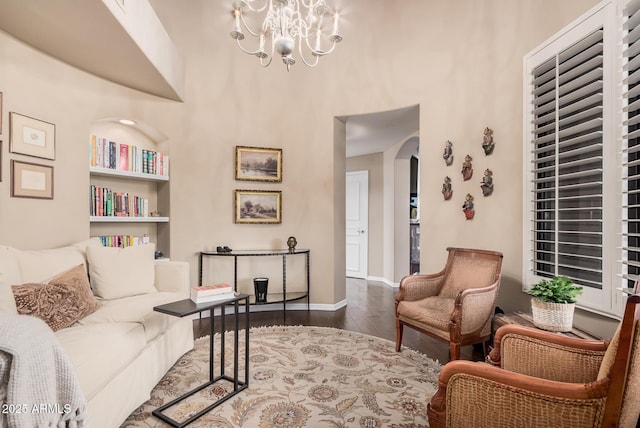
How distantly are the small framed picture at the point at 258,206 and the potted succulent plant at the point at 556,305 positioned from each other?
296 centimetres

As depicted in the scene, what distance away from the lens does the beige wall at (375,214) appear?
20.3 feet

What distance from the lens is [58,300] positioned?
75.0 inches

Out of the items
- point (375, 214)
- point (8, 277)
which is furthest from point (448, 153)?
point (8, 277)

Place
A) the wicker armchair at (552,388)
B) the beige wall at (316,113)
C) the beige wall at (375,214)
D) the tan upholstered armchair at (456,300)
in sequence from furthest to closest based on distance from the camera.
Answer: the beige wall at (375,214)
the beige wall at (316,113)
the tan upholstered armchair at (456,300)
the wicker armchair at (552,388)

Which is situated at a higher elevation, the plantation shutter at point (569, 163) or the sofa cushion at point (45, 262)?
the plantation shutter at point (569, 163)

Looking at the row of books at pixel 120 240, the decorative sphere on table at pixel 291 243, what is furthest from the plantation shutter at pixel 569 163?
the row of books at pixel 120 240

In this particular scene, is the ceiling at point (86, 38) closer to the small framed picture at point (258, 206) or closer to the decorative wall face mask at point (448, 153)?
the decorative wall face mask at point (448, 153)

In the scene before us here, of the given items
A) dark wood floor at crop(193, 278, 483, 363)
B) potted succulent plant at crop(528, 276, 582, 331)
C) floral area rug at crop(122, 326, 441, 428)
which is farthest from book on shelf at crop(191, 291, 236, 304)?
potted succulent plant at crop(528, 276, 582, 331)

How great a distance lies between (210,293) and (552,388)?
68.1 inches

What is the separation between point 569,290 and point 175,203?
145 inches

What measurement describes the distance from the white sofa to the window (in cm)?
277

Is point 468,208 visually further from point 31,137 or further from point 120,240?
point 31,137

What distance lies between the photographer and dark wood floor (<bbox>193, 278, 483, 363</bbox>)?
114 inches

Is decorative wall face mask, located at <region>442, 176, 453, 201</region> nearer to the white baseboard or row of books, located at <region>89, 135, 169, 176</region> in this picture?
the white baseboard
